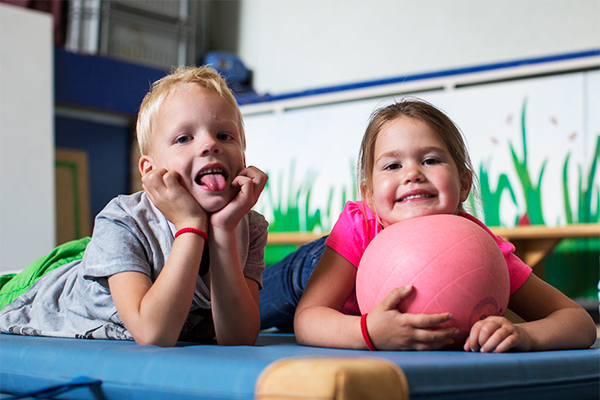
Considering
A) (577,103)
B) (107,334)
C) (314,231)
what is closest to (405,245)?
(107,334)

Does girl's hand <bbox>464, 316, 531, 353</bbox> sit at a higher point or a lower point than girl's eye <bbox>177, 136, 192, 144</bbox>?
lower

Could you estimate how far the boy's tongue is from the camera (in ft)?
3.28

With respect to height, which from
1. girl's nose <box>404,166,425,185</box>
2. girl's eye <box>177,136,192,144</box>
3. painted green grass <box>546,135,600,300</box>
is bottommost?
painted green grass <box>546,135,600,300</box>

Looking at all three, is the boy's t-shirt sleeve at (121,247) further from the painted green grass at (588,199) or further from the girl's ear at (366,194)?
the painted green grass at (588,199)

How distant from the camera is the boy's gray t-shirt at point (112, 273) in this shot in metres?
1.02

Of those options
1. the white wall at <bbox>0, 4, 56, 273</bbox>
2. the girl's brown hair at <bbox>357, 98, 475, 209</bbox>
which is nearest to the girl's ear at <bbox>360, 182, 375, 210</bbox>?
the girl's brown hair at <bbox>357, 98, 475, 209</bbox>

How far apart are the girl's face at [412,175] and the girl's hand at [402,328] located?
0.68 ft

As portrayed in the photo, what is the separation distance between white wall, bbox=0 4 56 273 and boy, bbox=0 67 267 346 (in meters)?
2.42

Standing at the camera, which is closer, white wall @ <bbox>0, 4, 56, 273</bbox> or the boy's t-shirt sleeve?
the boy's t-shirt sleeve

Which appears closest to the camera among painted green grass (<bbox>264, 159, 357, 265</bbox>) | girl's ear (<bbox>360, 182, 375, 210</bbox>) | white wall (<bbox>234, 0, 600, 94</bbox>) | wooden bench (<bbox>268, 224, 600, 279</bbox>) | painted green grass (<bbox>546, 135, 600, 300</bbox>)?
girl's ear (<bbox>360, 182, 375, 210</bbox>)

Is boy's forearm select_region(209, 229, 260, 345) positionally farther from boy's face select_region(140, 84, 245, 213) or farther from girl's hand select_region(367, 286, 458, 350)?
girl's hand select_region(367, 286, 458, 350)

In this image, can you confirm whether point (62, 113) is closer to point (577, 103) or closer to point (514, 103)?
point (514, 103)

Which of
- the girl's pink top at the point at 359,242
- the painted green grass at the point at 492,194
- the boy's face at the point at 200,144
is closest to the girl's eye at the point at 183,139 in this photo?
the boy's face at the point at 200,144

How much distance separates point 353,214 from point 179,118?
1.26 ft
